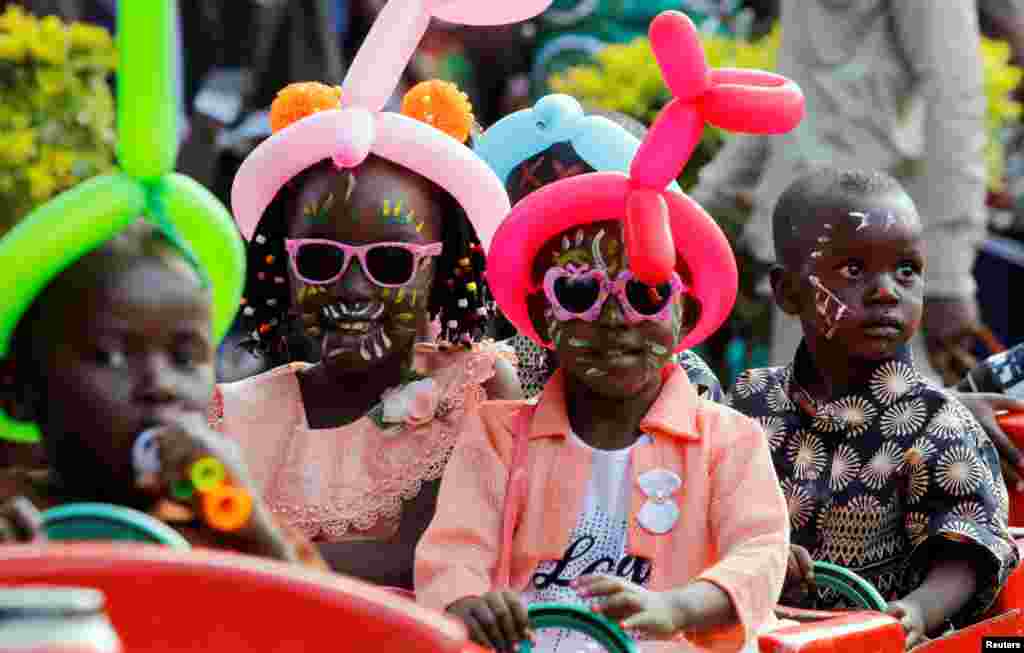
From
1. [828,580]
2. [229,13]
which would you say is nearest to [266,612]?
[828,580]

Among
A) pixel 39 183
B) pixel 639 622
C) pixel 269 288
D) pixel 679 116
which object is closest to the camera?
pixel 639 622

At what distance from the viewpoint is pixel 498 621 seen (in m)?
3.01

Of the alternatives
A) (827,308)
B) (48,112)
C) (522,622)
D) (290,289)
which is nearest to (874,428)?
(827,308)

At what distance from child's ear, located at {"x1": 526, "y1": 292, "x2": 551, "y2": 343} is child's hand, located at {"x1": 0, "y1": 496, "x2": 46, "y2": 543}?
1498mm

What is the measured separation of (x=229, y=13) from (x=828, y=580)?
706 cm

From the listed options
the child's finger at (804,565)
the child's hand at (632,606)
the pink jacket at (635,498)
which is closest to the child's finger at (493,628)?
the child's hand at (632,606)

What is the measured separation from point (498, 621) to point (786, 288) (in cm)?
181

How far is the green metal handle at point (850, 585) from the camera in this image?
3805mm

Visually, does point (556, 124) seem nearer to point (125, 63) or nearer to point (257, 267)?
point (257, 267)

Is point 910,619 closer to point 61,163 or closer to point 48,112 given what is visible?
point 61,163

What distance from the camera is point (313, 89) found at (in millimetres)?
4027

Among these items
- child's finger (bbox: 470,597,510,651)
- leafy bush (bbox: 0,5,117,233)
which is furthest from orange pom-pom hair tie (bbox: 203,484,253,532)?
leafy bush (bbox: 0,5,117,233)

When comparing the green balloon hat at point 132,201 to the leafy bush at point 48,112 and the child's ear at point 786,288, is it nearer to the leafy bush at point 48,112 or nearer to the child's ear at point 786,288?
the child's ear at point 786,288

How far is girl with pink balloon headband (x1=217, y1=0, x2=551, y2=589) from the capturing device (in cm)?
383
